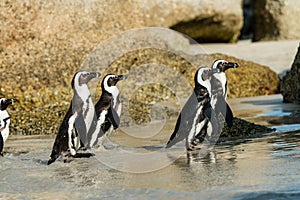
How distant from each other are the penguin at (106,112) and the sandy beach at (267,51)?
7.84 meters

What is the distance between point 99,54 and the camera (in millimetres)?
13547

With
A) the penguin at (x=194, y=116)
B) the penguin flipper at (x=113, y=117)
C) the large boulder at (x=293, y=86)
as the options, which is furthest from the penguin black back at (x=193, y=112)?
the large boulder at (x=293, y=86)

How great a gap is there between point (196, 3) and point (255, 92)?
6.08 m

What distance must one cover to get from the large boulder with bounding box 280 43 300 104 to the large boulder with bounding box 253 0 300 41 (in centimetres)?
991

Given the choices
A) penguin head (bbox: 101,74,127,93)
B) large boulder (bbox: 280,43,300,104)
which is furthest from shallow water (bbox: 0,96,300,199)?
large boulder (bbox: 280,43,300,104)

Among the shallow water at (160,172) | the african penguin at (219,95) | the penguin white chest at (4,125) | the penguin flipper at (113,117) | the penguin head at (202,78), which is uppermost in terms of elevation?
the penguin head at (202,78)

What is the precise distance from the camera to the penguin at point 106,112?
7328mm

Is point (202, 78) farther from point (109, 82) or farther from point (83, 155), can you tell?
point (83, 155)

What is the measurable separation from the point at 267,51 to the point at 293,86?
709 centimetres

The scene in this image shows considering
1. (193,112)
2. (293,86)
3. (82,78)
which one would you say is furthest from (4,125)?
(293,86)

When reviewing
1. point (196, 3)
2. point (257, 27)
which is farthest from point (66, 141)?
point (257, 27)

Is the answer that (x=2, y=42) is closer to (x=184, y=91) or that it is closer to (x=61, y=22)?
(x=61, y=22)

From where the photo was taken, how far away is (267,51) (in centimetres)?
1792

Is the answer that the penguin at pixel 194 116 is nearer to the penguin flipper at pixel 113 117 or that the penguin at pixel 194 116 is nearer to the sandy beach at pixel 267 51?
the penguin flipper at pixel 113 117
